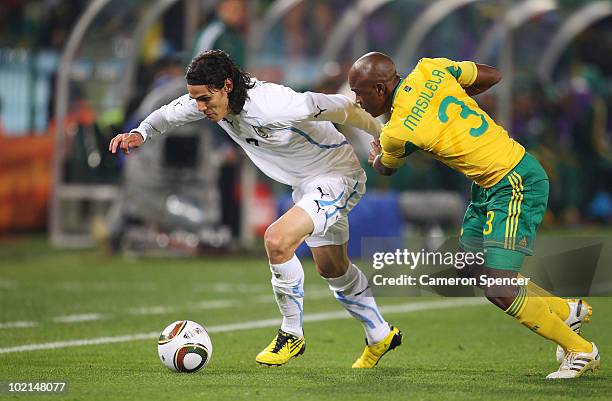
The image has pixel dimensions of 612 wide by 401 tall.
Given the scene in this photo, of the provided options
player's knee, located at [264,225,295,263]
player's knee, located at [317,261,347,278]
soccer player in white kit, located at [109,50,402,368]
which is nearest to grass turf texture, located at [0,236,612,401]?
soccer player in white kit, located at [109,50,402,368]

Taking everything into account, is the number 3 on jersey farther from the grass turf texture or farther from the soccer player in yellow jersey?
the grass turf texture

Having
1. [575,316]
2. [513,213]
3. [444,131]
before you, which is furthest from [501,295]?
[444,131]

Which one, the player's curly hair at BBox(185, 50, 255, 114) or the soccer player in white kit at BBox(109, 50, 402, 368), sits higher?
the player's curly hair at BBox(185, 50, 255, 114)

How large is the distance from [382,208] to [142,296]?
5.21 m

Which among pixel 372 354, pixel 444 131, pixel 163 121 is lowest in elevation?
pixel 372 354

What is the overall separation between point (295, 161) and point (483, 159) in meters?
1.31

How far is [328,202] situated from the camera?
7.52 m

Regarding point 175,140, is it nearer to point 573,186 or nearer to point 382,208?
point 382,208

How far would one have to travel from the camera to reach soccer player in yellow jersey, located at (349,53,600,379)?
682 centimetres

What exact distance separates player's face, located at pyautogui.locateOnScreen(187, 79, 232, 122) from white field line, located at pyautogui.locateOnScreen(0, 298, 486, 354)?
7.44 ft

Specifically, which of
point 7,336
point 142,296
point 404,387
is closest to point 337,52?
point 142,296

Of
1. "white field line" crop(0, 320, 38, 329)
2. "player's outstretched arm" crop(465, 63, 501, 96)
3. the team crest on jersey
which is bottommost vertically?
"white field line" crop(0, 320, 38, 329)

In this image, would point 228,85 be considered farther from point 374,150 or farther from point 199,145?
point 199,145

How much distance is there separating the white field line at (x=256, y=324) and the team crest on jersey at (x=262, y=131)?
2264 mm
